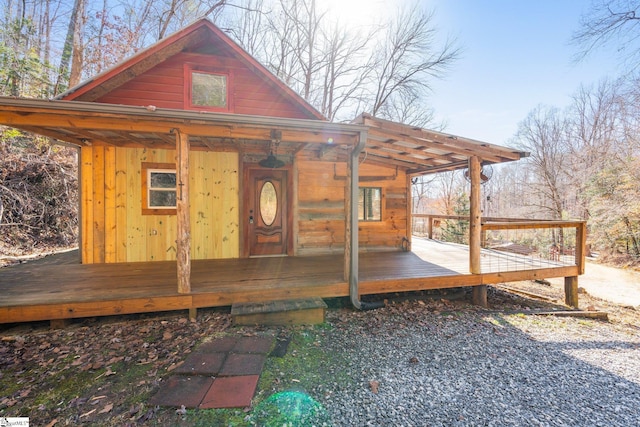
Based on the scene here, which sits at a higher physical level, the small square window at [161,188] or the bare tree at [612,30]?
the bare tree at [612,30]

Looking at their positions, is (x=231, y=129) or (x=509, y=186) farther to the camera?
(x=509, y=186)

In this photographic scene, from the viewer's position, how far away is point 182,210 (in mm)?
3766

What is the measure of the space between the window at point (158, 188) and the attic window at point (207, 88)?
4.84ft

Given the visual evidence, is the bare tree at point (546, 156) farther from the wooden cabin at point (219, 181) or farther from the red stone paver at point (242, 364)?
the red stone paver at point (242, 364)

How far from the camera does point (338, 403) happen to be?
7.79 feet

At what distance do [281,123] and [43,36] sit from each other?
14.8m

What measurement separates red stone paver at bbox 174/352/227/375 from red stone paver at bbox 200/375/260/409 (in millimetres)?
180

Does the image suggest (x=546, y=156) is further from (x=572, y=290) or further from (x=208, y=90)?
(x=208, y=90)

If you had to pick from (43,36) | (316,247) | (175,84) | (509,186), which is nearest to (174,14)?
(43,36)

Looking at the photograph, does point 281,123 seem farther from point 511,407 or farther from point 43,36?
point 43,36

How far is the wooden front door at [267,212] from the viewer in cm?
632

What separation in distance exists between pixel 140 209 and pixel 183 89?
2.73 metres

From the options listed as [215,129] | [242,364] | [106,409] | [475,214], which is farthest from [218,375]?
[475,214]

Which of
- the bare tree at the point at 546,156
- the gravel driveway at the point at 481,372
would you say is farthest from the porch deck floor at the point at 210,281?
the bare tree at the point at 546,156
